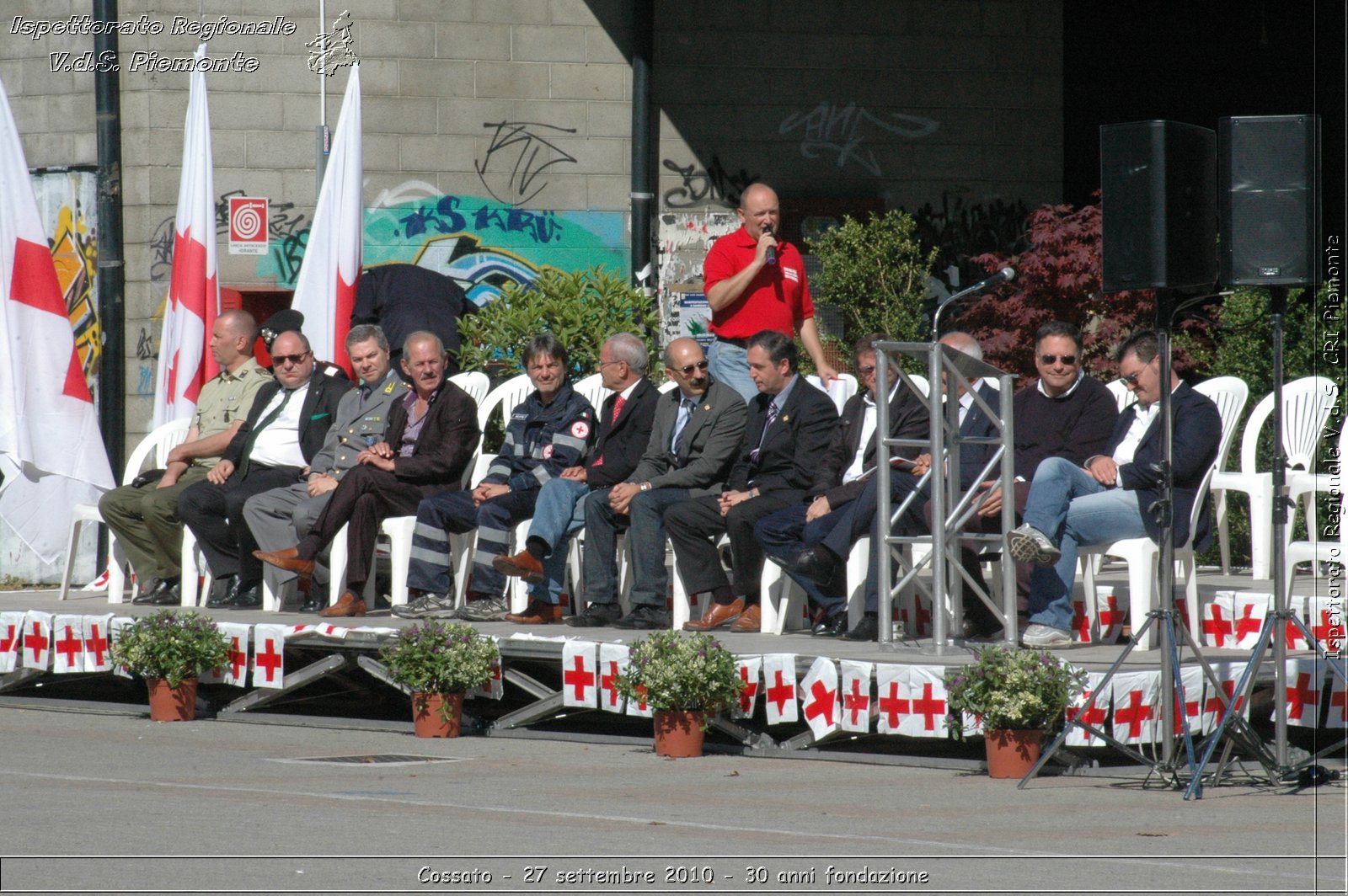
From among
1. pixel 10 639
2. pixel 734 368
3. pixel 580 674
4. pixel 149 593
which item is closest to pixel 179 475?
pixel 149 593

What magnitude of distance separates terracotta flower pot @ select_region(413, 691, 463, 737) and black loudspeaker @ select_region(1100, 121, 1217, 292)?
353cm

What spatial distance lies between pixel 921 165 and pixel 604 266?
282 cm

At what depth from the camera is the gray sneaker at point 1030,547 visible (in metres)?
7.27

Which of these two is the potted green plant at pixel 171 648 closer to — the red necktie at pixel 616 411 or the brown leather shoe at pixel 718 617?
the red necktie at pixel 616 411

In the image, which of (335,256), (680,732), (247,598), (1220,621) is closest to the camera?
(680,732)

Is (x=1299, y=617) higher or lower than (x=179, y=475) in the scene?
lower

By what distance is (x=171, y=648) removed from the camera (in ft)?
29.4

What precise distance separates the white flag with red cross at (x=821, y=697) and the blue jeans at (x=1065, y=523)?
3.44 ft

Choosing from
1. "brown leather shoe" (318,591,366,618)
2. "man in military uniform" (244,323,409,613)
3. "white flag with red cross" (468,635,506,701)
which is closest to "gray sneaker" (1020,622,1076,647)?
"white flag with red cross" (468,635,506,701)

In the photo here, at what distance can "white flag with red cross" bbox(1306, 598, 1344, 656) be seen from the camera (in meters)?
7.66

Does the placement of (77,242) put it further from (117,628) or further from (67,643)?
(117,628)

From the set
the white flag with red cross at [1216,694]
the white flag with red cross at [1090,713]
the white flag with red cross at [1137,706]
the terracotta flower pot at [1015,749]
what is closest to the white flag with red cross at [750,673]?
the terracotta flower pot at [1015,749]

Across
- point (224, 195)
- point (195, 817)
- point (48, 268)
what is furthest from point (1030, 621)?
point (224, 195)

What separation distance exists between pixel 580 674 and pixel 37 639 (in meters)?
3.40
